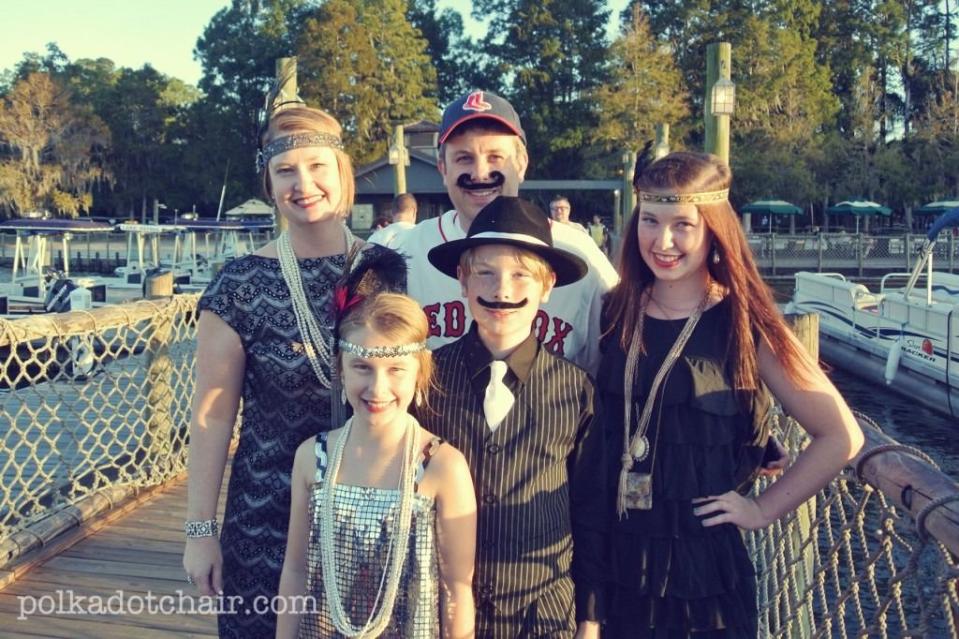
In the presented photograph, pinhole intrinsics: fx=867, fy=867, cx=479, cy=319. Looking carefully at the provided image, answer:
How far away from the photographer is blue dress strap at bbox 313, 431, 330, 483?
6.16 feet

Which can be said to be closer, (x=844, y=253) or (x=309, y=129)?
(x=309, y=129)

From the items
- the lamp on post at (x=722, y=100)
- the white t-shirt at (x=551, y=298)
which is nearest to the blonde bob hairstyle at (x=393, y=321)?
the white t-shirt at (x=551, y=298)

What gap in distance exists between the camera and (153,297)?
530 cm

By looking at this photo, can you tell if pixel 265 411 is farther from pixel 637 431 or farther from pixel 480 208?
pixel 637 431

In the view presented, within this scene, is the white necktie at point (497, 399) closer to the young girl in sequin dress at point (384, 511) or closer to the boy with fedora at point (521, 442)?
the boy with fedora at point (521, 442)

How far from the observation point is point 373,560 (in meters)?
1.85

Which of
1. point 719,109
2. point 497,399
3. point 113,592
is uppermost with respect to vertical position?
point 719,109

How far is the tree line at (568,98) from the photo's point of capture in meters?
35.3

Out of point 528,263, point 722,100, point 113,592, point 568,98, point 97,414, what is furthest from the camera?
point 568,98

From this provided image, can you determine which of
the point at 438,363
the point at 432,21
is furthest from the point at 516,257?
the point at 432,21

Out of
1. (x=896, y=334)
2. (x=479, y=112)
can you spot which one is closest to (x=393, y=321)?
(x=479, y=112)

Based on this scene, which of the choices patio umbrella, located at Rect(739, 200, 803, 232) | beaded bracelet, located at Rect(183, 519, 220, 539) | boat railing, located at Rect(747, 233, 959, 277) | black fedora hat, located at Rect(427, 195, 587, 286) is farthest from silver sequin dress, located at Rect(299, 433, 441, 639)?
patio umbrella, located at Rect(739, 200, 803, 232)

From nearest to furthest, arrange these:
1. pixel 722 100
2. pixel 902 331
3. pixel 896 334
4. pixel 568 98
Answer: pixel 722 100
pixel 902 331
pixel 896 334
pixel 568 98

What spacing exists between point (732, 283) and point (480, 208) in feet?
2.28
